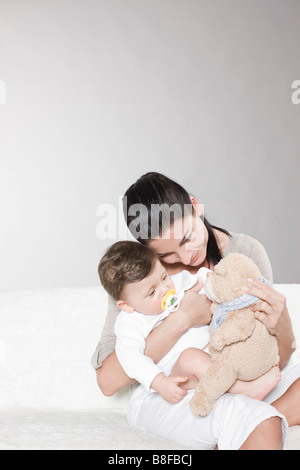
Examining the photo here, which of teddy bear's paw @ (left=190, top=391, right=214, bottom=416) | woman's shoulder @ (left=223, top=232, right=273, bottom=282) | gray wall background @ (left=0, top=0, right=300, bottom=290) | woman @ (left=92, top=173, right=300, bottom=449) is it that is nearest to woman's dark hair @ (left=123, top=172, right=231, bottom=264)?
woman @ (left=92, top=173, right=300, bottom=449)

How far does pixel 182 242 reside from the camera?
141 centimetres

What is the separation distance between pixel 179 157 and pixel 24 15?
3.45ft

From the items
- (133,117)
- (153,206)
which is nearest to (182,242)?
(153,206)

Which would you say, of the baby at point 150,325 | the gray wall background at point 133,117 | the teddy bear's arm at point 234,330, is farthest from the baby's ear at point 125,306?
the gray wall background at point 133,117

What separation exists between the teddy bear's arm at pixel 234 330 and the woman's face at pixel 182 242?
282 mm

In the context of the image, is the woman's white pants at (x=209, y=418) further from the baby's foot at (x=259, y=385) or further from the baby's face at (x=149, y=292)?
the baby's face at (x=149, y=292)

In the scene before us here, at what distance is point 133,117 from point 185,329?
1.82m

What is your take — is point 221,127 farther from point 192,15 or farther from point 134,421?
point 134,421

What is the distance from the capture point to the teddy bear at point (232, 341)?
116 cm

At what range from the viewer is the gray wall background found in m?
2.77

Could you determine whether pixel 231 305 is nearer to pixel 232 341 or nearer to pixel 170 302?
pixel 232 341

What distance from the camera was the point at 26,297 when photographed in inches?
69.9

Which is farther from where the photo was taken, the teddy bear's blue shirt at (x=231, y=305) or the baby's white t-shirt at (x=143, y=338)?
the baby's white t-shirt at (x=143, y=338)
